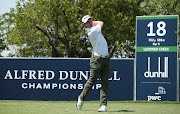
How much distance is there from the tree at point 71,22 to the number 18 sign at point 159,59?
22.8 m

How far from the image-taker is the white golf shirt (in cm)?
809

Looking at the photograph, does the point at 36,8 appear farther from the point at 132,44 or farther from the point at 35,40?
the point at 132,44

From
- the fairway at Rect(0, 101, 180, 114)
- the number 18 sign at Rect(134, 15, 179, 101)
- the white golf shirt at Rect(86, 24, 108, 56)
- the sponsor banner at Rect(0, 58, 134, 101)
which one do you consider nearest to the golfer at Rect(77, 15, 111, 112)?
the white golf shirt at Rect(86, 24, 108, 56)

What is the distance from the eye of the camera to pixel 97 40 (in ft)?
26.7

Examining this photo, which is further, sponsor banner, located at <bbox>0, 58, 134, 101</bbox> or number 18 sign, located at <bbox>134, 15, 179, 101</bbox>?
sponsor banner, located at <bbox>0, 58, 134, 101</bbox>

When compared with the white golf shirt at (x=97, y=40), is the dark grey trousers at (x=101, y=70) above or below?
below

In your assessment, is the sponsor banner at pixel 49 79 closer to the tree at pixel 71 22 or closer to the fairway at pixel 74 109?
the fairway at pixel 74 109

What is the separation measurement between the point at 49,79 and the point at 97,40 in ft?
16.4

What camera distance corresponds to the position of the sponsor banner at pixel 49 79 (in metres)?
12.8

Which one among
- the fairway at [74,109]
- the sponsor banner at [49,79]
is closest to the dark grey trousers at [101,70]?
the fairway at [74,109]

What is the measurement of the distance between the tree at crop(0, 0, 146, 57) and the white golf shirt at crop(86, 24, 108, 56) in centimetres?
2698

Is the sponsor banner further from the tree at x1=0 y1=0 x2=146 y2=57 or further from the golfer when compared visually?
the tree at x1=0 y1=0 x2=146 y2=57

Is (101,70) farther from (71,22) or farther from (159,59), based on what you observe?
(71,22)

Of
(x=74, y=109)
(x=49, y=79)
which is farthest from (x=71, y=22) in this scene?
(x=74, y=109)
